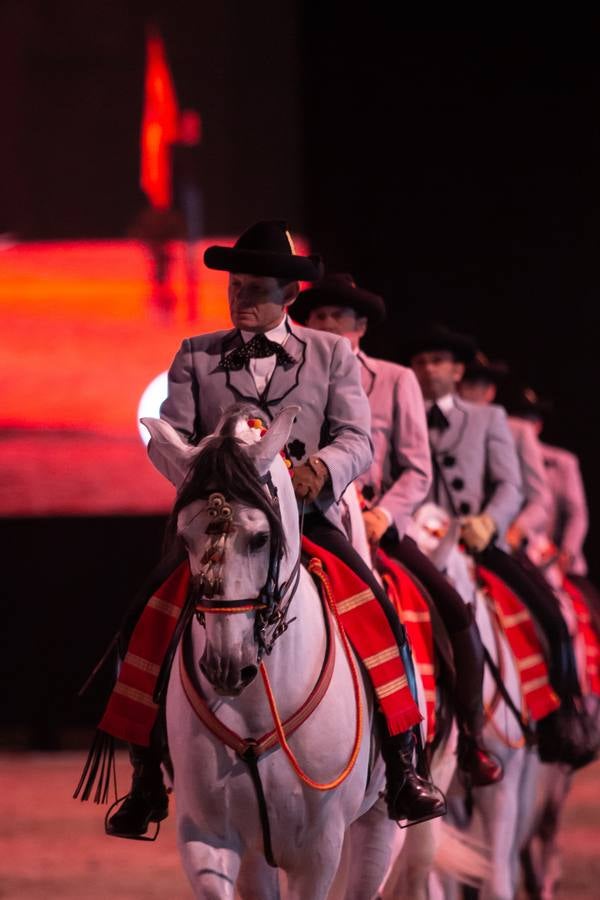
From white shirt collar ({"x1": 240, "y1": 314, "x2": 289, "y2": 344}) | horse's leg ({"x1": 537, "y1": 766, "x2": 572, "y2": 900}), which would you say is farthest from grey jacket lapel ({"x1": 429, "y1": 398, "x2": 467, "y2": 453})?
white shirt collar ({"x1": 240, "y1": 314, "x2": 289, "y2": 344})

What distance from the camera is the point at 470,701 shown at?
261 inches

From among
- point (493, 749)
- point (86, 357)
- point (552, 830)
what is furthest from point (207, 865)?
point (86, 357)

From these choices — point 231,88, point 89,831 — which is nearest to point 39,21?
point 231,88

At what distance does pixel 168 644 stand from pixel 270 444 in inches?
37.1

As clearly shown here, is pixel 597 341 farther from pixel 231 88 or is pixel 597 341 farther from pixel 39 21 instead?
pixel 39 21

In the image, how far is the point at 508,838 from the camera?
7.58 metres

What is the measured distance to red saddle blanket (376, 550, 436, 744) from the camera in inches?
245

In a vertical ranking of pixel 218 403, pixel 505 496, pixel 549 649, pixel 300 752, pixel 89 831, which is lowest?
pixel 89 831

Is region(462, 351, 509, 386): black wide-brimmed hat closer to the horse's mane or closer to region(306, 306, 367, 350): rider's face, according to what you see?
region(306, 306, 367, 350): rider's face

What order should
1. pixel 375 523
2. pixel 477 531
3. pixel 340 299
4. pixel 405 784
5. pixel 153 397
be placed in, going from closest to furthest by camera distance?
pixel 405 784
pixel 375 523
pixel 340 299
pixel 477 531
pixel 153 397

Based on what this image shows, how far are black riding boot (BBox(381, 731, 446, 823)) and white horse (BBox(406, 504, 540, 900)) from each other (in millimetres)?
2006

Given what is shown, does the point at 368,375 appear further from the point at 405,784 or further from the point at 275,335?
the point at 405,784

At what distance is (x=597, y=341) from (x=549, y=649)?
699 centimetres

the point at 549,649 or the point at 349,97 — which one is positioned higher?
the point at 349,97
